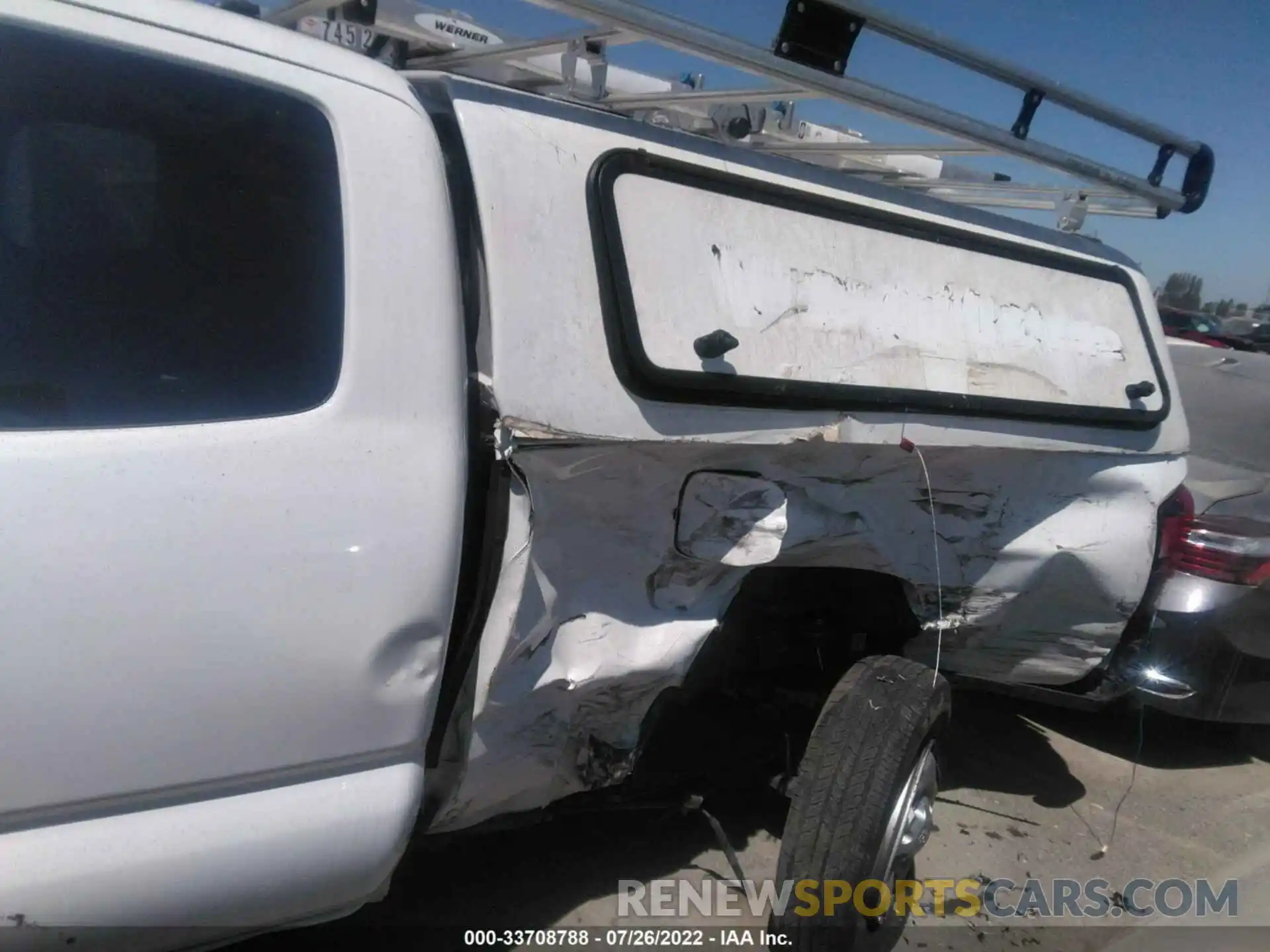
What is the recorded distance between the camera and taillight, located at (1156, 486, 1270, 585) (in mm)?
3305

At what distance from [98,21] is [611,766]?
176cm

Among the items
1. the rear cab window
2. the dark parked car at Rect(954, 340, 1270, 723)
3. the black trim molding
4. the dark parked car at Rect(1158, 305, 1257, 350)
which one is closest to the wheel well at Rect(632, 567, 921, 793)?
the black trim molding

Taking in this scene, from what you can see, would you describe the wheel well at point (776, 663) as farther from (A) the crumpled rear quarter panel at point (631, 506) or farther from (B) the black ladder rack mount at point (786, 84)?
(B) the black ladder rack mount at point (786, 84)

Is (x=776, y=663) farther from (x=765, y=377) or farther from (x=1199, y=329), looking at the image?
(x=1199, y=329)

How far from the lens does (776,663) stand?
292 cm

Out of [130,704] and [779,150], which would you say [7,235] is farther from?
[779,150]

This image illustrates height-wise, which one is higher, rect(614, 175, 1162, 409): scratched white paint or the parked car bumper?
rect(614, 175, 1162, 409): scratched white paint

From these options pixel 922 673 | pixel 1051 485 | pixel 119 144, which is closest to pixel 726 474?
pixel 922 673

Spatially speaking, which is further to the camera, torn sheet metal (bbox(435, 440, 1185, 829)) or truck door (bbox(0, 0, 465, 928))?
torn sheet metal (bbox(435, 440, 1185, 829))

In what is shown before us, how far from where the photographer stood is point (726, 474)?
2.19 metres

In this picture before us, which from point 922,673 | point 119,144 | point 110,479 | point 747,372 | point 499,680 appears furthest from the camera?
point 922,673

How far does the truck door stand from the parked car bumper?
8.98ft

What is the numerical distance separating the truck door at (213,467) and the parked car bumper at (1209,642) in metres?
2.74

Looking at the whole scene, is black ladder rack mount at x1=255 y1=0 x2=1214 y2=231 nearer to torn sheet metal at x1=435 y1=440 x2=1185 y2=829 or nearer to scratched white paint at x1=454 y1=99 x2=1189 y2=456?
scratched white paint at x1=454 y1=99 x2=1189 y2=456
